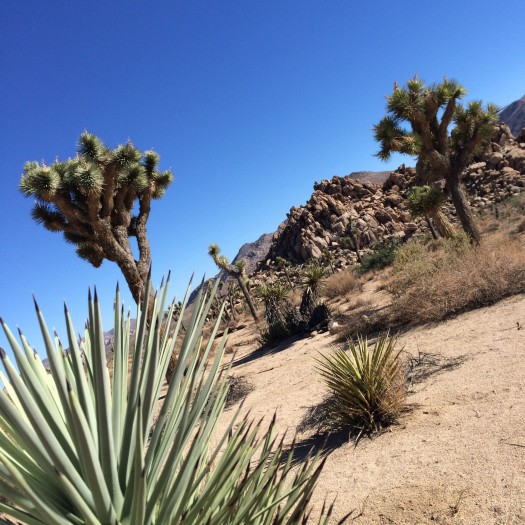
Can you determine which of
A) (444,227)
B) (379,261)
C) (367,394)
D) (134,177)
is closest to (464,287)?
(367,394)

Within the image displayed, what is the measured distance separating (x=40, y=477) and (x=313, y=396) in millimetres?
5691

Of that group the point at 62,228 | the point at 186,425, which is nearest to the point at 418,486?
the point at 186,425

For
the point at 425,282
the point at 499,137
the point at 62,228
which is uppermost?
the point at 499,137

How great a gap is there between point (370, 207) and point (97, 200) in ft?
162

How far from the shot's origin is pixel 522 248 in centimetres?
1047

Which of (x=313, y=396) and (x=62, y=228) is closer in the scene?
(x=313, y=396)

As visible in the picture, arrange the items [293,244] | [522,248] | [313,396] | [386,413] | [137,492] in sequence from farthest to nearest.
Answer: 1. [293,244]
2. [522,248]
3. [313,396]
4. [386,413]
5. [137,492]

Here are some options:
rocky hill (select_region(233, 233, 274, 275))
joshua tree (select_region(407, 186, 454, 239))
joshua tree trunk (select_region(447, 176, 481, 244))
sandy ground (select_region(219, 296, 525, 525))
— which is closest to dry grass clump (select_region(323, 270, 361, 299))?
joshua tree (select_region(407, 186, 454, 239))

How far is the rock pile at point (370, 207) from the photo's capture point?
40.9 meters

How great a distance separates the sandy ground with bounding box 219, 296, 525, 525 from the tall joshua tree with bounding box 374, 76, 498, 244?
737 cm

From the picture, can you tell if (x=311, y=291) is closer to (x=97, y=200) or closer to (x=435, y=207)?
(x=435, y=207)

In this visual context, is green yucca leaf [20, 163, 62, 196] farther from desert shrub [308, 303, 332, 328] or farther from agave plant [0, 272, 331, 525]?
agave plant [0, 272, 331, 525]

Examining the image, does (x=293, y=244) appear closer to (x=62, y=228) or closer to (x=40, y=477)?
(x=62, y=228)

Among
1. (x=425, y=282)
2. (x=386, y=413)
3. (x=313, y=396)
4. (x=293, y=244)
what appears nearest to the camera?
(x=386, y=413)
